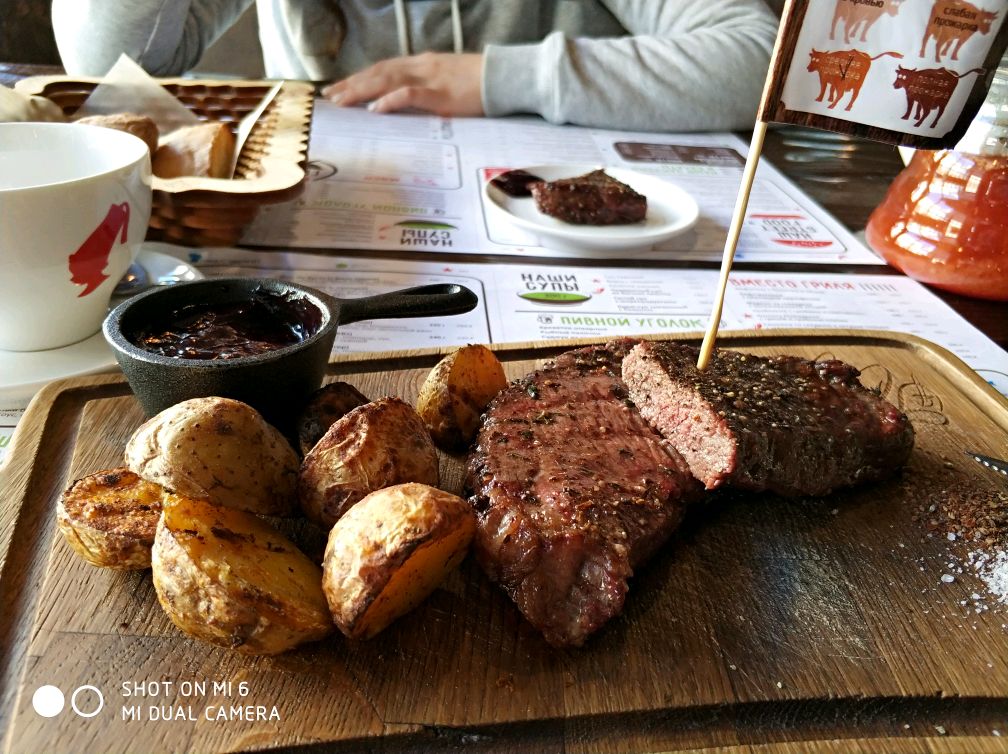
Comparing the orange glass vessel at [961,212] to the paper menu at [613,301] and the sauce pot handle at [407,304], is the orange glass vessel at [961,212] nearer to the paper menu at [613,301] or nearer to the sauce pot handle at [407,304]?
the paper menu at [613,301]

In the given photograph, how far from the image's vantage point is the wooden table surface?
241 cm

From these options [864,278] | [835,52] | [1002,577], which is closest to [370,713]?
[1002,577]

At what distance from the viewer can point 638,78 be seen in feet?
12.4

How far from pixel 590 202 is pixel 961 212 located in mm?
1190

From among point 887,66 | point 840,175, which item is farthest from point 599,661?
point 840,175

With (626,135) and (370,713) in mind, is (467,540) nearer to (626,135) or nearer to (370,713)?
(370,713)

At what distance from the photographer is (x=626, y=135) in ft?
12.9

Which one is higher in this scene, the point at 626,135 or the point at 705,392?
the point at 705,392

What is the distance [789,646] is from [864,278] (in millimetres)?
1821

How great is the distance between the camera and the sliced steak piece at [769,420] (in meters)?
1.38

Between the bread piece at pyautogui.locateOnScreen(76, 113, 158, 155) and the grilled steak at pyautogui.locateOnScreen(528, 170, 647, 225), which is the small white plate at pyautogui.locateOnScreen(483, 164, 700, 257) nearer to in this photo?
the grilled steak at pyautogui.locateOnScreen(528, 170, 647, 225)

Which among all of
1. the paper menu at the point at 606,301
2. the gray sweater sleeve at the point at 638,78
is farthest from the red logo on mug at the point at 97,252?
the gray sweater sleeve at the point at 638,78

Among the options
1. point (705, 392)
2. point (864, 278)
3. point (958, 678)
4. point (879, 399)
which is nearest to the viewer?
point (958, 678)

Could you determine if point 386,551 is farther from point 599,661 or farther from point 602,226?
point 602,226
